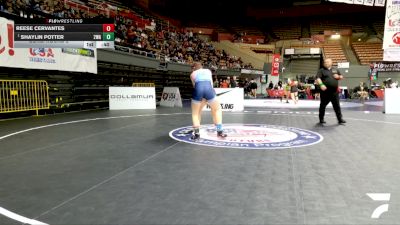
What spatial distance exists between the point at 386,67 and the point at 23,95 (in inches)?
1317

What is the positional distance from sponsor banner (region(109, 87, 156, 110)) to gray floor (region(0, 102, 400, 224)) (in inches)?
314

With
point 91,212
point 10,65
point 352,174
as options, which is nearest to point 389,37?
point 352,174

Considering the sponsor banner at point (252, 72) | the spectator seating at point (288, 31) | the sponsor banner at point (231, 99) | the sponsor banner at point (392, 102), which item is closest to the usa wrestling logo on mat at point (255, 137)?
the sponsor banner at point (231, 99)

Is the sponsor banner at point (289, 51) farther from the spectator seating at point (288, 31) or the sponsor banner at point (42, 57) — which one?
the sponsor banner at point (42, 57)

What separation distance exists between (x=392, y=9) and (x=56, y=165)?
1070cm

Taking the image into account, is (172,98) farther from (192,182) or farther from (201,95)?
(192,182)

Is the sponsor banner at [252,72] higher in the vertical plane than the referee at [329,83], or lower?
higher

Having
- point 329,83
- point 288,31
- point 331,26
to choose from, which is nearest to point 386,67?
point 331,26

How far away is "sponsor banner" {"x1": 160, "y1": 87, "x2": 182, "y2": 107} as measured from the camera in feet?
52.7

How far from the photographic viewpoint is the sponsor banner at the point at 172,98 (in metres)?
16.1

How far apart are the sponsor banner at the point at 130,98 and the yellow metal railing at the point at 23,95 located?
2.87 metres

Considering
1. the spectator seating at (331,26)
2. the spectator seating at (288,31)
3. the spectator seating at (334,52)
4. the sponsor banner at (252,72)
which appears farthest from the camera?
the spectator seating at (288,31)

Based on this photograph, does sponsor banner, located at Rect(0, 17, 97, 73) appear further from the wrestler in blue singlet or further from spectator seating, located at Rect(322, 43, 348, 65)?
spectator seating, located at Rect(322, 43, 348, 65)

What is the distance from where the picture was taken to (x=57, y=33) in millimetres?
9688
